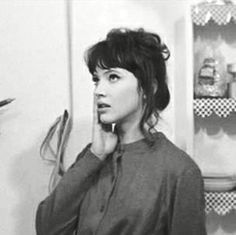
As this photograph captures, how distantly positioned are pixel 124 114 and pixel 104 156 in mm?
124

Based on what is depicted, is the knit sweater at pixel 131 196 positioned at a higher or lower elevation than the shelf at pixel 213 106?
lower

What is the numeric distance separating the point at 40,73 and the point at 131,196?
0.64 metres

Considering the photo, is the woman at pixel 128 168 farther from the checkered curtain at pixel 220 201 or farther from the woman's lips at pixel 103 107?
the checkered curtain at pixel 220 201

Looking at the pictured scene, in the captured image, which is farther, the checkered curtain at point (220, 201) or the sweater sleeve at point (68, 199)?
the checkered curtain at point (220, 201)

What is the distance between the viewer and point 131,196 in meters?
1.14

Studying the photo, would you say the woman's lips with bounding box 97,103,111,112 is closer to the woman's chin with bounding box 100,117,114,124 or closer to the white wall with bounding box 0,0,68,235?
the woman's chin with bounding box 100,117,114,124

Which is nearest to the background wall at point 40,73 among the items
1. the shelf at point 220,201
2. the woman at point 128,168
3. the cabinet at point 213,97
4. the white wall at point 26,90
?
the white wall at point 26,90

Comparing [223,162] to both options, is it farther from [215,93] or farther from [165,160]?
[165,160]

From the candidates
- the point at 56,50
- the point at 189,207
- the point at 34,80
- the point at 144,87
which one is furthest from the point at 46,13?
the point at 189,207

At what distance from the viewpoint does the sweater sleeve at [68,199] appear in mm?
1177

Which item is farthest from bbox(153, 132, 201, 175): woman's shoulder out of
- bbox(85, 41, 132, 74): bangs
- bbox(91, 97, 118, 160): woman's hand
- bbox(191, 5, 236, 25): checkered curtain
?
bbox(191, 5, 236, 25): checkered curtain

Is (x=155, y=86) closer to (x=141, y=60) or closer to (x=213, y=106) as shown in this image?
(x=141, y=60)

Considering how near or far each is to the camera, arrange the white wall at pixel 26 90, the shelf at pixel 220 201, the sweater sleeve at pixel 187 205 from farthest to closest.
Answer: the white wall at pixel 26 90 < the shelf at pixel 220 201 < the sweater sleeve at pixel 187 205

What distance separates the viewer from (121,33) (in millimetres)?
1206
